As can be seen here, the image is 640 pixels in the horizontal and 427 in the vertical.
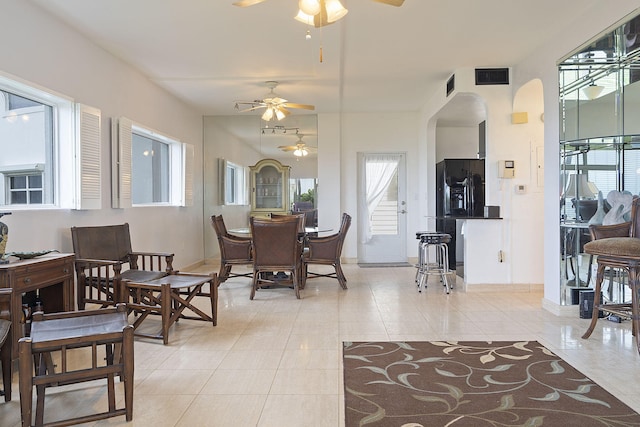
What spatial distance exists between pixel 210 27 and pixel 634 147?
381cm

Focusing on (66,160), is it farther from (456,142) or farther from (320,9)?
(456,142)

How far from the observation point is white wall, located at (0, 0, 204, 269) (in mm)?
3432

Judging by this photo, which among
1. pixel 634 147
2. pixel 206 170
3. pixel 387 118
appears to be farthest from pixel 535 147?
pixel 206 170

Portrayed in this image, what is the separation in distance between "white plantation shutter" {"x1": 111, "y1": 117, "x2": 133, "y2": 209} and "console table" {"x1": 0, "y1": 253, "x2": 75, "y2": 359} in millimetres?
1636

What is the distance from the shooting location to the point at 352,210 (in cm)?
815

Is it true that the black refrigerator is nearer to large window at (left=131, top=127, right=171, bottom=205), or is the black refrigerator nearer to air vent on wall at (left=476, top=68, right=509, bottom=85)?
air vent on wall at (left=476, top=68, right=509, bottom=85)

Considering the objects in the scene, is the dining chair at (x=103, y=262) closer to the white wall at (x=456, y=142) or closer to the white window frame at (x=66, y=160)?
the white window frame at (x=66, y=160)

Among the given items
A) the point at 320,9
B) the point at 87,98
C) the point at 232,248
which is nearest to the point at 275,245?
the point at 232,248

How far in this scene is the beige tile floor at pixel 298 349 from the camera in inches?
90.4

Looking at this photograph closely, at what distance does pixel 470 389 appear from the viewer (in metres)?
2.49

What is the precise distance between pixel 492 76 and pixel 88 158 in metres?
4.60

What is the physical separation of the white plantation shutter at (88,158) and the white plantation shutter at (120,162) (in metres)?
0.35

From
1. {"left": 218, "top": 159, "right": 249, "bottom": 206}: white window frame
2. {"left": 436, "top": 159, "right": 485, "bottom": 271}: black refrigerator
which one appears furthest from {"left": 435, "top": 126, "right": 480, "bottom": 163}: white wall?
{"left": 218, "top": 159, "right": 249, "bottom": 206}: white window frame

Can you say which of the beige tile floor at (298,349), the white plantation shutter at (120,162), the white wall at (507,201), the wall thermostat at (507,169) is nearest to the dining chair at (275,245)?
the beige tile floor at (298,349)
